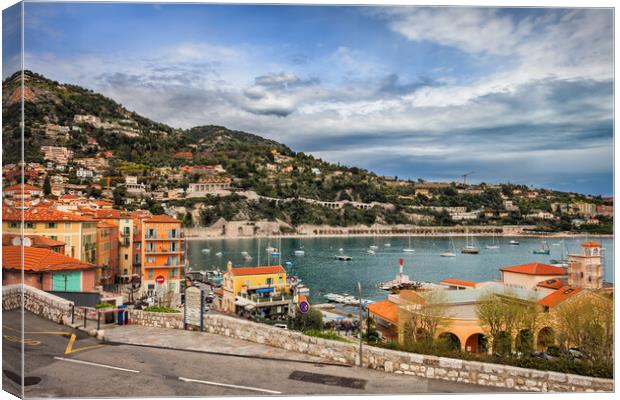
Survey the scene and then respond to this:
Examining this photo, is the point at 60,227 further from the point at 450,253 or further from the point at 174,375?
the point at 450,253

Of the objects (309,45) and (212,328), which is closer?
(212,328)

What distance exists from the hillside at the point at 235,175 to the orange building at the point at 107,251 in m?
1.50

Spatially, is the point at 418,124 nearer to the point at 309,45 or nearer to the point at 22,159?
the point at 309,45

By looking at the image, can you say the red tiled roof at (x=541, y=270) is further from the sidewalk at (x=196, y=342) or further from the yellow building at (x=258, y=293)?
the yellow building at (x=258, y=293)

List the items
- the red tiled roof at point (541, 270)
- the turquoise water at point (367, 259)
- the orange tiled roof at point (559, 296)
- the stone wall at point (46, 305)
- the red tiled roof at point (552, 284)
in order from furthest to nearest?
the turquoise water at point (367, 259), the red tiled roof at point (541, 270), the red tiled roof at point (552, 284), the orange tiled roof at point (559, 296), the stone wall at point (46, 305)

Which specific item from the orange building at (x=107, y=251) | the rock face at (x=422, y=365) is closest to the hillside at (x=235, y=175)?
the orange building at (x=107, y=251)

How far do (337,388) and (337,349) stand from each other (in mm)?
445

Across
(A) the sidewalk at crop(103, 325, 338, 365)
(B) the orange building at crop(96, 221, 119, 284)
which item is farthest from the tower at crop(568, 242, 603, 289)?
(B) the orange building at crop(96, 221, 119, 284)

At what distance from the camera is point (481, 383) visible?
13.7 feet

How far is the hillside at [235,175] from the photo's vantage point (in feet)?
33.6

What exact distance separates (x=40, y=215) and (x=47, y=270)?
0.62 meters

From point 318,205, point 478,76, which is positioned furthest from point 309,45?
point 318,205

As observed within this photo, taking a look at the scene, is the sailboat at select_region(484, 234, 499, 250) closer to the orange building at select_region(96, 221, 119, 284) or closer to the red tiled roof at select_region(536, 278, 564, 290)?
the red tiled roof at select_region(536, 278, 564, 290)

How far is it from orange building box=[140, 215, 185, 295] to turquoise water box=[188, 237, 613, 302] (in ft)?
36.0
